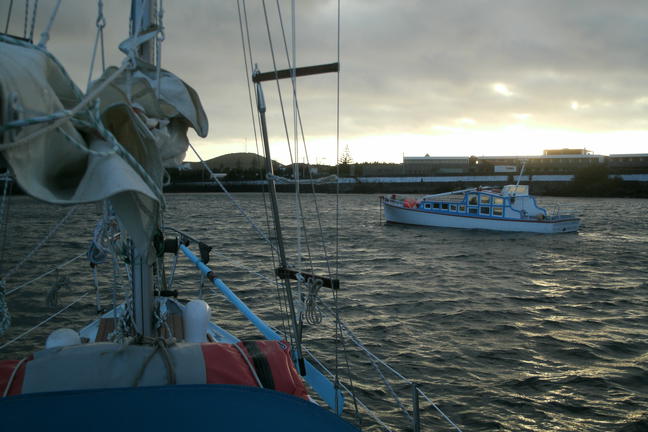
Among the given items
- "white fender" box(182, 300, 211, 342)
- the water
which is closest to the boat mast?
"white fender" box(182, 300, 211, 342)

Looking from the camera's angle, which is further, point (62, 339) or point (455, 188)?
point (455, 188)

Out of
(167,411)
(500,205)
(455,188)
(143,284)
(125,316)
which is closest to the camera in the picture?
(167,411)

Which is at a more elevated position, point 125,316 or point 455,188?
point 455,188

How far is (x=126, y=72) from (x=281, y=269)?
2.23 metres

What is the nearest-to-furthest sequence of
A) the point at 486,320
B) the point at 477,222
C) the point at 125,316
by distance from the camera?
the point at 125,316 → the point at 486,320 → the point at 477,222

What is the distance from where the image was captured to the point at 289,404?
2.40 m

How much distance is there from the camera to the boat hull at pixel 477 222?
104ft

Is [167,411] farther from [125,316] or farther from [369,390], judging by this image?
[369,390]

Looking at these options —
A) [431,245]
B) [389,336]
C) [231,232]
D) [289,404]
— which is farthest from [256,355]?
[231,232]

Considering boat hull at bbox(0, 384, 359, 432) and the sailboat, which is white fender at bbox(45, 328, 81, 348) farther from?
boat hull at bbox(0, 384, 359, 432)

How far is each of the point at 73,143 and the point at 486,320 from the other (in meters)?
11.0

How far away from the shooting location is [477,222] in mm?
33125

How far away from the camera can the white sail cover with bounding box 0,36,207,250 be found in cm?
211

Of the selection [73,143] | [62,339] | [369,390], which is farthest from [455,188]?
[73,143]
